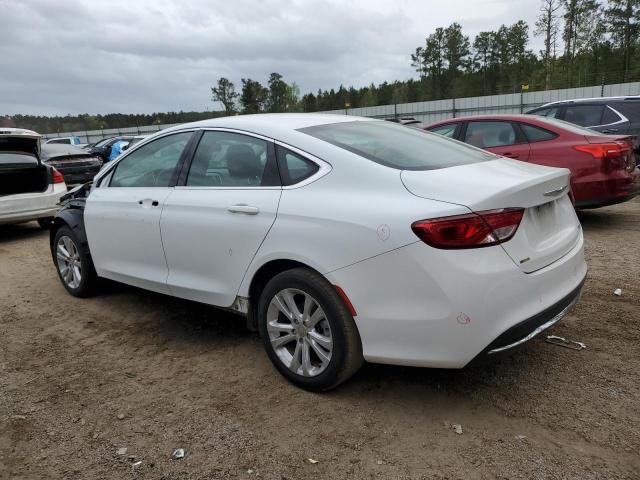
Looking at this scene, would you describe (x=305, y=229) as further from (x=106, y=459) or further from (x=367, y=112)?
(x=367, y=112)

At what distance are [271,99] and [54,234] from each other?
69.1m

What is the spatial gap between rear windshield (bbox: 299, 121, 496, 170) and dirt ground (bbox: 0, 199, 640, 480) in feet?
4.20

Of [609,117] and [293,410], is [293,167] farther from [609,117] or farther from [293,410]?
[609,117]

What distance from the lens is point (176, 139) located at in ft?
12.5

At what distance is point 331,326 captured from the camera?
105 inches

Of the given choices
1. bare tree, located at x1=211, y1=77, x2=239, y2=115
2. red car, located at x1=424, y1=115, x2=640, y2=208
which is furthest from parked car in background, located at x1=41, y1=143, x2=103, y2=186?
bare tree, located at x1=211, y1=77, x2=239, y2=115

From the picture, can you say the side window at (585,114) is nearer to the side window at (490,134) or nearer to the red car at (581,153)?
the red car at (581,153)

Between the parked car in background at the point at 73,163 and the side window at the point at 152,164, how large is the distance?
9451mm

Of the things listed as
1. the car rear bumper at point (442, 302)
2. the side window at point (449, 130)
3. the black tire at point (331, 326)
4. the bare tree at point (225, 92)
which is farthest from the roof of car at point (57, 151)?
the bare tree at point (225, 92)

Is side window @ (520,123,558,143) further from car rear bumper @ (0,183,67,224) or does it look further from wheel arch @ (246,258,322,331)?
car rear bumper @ (0,183,67,224)

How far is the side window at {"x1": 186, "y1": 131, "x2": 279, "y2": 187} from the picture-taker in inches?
124

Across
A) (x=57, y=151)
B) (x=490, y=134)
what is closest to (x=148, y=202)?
(x=490, y=134)

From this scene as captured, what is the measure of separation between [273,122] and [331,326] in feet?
4.69

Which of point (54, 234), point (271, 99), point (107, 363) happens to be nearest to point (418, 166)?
point (107, 363)
